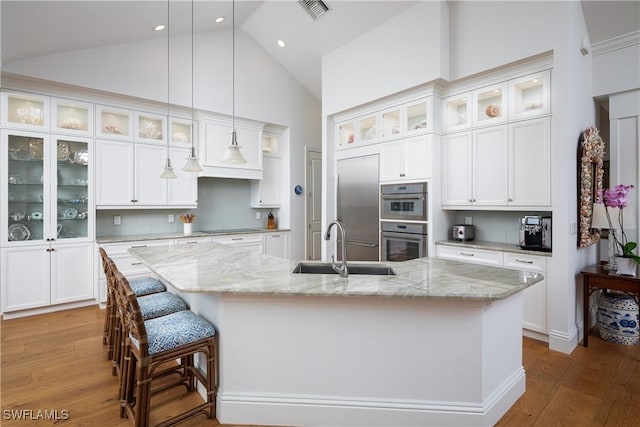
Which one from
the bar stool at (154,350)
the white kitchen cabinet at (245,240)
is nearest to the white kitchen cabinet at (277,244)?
the white kitchen cabinet at (245,240)

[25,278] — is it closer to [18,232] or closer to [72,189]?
[18,232]

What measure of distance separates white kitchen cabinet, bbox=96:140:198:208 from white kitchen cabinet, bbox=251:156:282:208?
1.22 meters

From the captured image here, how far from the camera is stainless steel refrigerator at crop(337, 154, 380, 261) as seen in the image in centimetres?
445

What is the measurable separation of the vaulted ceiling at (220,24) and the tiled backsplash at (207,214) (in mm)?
2111

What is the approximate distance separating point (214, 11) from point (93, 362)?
13.9 ft

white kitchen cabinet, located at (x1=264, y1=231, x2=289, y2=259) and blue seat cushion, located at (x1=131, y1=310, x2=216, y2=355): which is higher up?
white kitchen cabinet, located at (x1=264, y1=231, x2=289, y2=259)

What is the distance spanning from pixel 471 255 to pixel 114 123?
4.72 meters

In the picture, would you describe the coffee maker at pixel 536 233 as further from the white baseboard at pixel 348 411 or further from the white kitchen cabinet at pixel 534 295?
the white baseboard at pixel 348 411

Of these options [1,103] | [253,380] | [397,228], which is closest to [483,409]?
[253,380]

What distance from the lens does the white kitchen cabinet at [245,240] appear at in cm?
502

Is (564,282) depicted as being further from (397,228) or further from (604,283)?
(397,228)

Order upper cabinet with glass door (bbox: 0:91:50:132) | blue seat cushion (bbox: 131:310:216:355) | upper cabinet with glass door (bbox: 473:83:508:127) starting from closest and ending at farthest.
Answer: blue seat cushion (bbox: 131:310:216:355), upper cabinet with glass door (bbox: 473:83:508:127), upper cabinet with glass door (bbox: 0:91:50:132)

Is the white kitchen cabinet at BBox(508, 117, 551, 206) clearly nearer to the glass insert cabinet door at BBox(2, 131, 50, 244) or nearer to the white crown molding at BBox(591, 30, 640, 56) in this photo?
the white crown molding at BBox(591, 30, 640, 56)

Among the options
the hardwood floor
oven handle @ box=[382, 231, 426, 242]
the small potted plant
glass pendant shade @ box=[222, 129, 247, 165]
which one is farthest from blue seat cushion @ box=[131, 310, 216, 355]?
the small potted plant
